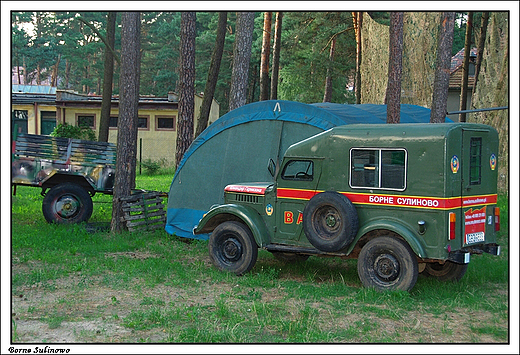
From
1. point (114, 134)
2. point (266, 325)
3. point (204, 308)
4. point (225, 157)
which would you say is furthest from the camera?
point (114, 134)

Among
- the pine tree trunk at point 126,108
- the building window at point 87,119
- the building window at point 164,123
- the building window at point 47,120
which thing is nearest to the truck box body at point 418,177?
→ the pine tree trunk at point 126,108

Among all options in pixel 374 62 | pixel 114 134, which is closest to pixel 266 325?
pixel 374 62

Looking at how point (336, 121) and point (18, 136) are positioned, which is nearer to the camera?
point (336, 121)

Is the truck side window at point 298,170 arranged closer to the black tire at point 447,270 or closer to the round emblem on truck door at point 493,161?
the black tire at point 447,270

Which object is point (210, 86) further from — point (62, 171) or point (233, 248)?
point (233, 248)

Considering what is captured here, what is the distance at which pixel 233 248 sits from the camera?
396 inches

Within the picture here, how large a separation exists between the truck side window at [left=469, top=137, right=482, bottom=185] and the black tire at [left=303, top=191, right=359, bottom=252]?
5.68 feet

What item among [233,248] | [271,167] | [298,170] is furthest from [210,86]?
[298,170]

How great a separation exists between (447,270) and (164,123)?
2612cm

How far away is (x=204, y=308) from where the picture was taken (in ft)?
25.6

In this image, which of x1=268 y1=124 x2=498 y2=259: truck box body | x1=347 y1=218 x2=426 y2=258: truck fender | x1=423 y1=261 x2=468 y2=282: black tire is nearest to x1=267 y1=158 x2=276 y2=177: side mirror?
x1=268 y1=124 x2=498 y2=259: truck box body

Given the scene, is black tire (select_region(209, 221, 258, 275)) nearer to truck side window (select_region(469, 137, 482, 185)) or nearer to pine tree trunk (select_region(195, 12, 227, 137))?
truck side window (select_region(469, 137, 482, 185))

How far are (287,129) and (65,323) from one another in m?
5.97

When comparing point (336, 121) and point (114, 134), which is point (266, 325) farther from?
point (114, 134)
